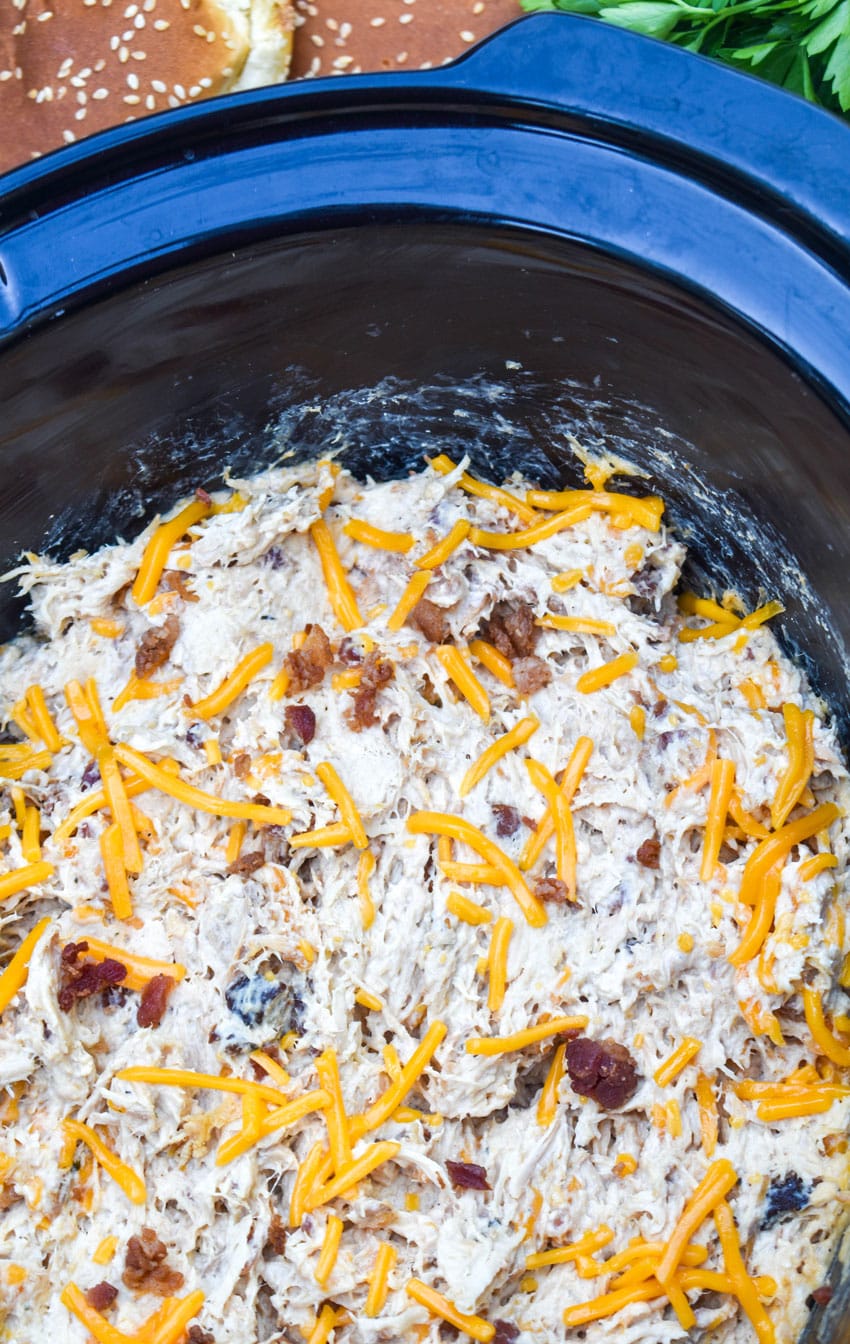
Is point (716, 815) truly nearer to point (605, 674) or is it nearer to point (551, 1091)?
point (605, 674)

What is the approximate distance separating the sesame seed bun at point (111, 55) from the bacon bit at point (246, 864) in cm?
142

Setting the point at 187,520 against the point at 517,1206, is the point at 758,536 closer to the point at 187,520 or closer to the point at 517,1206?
the point at 187,520

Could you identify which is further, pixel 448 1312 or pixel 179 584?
pixel 179 584

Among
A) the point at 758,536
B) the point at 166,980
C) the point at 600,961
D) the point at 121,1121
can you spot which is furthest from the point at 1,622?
the point at 758,536

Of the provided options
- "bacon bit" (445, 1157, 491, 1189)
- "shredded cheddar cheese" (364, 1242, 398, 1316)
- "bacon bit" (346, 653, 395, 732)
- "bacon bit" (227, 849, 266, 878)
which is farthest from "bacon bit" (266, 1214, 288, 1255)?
"bacon bit" (346, 653, 395, 732)

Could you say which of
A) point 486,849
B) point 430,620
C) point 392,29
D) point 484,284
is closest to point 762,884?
point 486,849

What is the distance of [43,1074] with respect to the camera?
5.36 feet

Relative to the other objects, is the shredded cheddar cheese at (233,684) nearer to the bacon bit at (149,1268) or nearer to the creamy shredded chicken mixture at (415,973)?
the creamy shredded chicken mixture at (415,973)

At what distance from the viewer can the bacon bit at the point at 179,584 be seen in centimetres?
179

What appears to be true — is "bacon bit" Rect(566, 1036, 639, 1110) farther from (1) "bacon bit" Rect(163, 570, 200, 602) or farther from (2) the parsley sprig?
(2) the parsley sprig

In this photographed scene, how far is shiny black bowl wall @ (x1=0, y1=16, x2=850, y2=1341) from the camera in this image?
1.41 metres

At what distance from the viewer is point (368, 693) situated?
5.63 ft

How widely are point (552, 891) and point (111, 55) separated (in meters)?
1.74

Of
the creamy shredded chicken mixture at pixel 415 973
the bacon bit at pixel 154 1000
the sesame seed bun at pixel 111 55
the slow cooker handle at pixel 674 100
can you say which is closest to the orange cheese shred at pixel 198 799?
the creamy shredded chicken mixture at pixel 415 973
